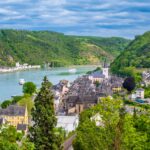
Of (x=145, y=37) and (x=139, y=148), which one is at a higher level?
(x=145, y=37)

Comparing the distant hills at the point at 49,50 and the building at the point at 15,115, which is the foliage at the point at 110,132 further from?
the distant hills at the point at 49,50

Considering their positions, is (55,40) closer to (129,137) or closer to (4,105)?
(4,105)

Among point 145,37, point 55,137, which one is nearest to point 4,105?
point 55,137

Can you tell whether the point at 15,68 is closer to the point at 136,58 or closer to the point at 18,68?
the point at 18,68

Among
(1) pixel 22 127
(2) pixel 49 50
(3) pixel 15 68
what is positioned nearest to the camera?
(1) pixel 22 127

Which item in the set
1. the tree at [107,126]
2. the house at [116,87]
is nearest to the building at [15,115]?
the tree at [107,126]

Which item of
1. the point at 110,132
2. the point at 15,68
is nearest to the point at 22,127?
the point at 110,132

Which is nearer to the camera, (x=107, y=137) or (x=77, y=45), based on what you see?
(x=107, y=137)
